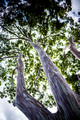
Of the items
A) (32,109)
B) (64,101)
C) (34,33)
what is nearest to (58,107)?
(64,101)

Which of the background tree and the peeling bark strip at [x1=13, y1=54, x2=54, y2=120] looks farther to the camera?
the background tree

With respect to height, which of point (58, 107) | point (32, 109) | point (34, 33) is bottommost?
point (58, 107)

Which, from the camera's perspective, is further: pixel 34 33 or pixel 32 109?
pixel 34 33

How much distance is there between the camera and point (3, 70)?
279 inches

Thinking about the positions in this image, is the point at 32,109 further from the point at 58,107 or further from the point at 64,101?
the point at 64,101

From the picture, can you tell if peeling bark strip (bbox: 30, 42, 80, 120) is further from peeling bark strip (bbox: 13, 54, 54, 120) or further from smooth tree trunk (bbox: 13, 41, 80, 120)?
peeling bark strip (bbox: 13, 54, 54, 120)

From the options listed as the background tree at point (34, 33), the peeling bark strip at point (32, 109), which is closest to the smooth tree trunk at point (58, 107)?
the peeling bark strip at point (32, 109)

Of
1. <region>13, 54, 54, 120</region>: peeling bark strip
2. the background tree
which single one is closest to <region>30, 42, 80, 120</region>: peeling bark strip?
<region>13, 54, 54, 120</region>: peeling bark strip

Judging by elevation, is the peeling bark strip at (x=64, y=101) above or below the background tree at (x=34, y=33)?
below

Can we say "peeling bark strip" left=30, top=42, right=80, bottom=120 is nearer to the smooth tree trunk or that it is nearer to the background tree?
the smooth tree trunk

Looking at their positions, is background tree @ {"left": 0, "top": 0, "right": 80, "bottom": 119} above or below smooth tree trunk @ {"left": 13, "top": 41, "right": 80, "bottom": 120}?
above

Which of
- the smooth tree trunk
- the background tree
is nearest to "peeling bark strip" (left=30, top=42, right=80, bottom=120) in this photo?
the smooth tree trunk

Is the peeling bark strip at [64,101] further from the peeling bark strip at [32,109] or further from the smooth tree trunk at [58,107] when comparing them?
the peeling bark strip at [32,109]

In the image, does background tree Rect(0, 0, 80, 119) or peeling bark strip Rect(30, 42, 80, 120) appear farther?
background tree Rect(0, 0, 80, 119)
